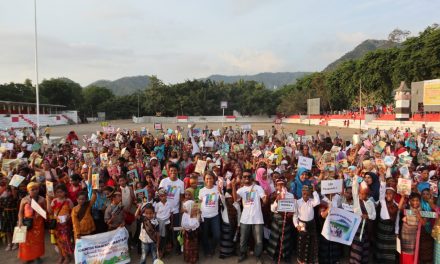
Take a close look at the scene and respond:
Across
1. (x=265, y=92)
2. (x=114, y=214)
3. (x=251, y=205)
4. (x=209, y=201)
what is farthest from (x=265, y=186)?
(x=265, y=92)

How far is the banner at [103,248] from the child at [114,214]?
0.15m

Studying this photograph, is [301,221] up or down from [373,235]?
up

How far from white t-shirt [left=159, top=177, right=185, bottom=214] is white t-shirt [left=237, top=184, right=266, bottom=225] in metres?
1.22

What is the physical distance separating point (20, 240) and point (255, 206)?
13.5ft

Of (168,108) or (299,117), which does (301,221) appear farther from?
(168,108)

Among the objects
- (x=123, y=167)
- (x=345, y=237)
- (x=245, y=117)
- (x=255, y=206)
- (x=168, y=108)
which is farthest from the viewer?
(x=245, y=117)

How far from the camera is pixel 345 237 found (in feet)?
16.5

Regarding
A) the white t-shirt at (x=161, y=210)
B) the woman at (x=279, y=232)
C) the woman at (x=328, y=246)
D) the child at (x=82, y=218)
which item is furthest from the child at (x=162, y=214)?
the woman at (x=328, y=246)

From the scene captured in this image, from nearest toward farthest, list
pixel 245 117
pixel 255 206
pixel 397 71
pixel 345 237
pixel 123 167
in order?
pixel 345 237, pixel 255 206, pixel 123 167, pixel 397 71, pixel 245 117

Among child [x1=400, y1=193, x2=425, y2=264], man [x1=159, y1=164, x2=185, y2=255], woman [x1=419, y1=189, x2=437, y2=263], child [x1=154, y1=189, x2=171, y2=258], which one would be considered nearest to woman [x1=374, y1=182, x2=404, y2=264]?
child [x1=400, y1=193, x2=425, y2=264]

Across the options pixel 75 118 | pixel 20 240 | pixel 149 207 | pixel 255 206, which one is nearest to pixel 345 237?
pixel 255 206

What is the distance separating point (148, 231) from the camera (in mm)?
5191

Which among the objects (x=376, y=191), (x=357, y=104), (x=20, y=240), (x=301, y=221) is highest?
(x=357, y=104)

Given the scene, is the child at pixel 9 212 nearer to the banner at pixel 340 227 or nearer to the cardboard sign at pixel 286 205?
the cardboard sign at pixel 286 205
